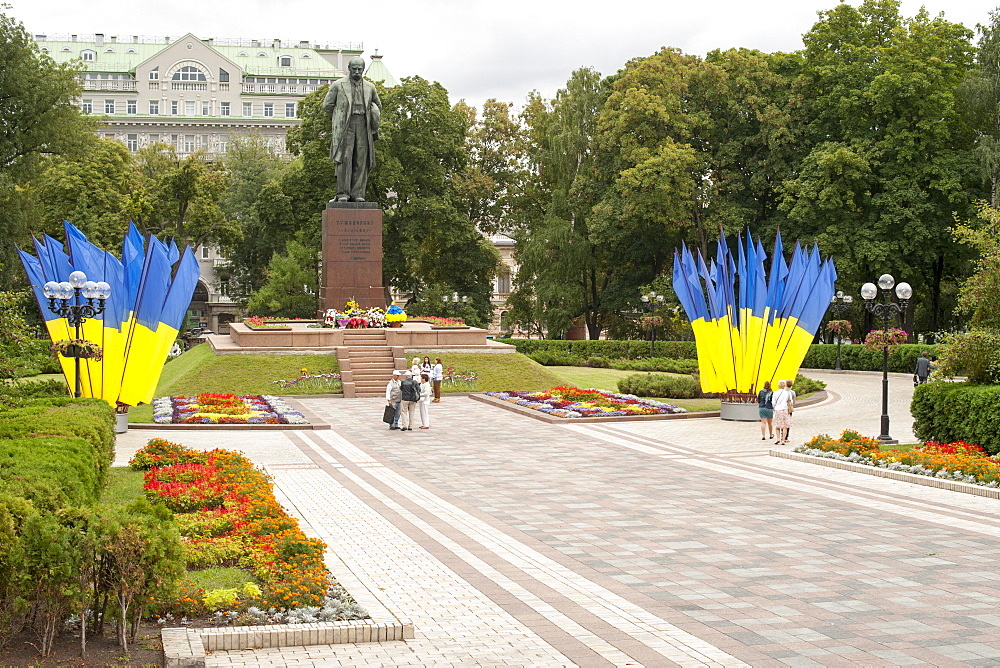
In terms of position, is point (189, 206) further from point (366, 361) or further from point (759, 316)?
point (759, 316)

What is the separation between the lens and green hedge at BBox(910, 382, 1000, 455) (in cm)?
1839

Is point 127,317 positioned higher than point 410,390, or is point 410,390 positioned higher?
point 127,317

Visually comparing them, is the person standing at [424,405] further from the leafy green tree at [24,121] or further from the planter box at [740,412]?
the leafy green tree at [24,121]

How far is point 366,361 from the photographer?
33.4m

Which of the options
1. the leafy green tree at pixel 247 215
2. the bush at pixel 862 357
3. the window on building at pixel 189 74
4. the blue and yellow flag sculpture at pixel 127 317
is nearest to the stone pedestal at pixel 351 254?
the blue and yellow flag sculpture at pixel 127 317

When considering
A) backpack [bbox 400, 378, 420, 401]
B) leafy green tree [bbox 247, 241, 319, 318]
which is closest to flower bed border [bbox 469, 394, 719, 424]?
backpack [bbox 400, 378, 420, 401]

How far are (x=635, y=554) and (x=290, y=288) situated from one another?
51.2m

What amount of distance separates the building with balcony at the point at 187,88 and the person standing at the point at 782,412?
76787mm

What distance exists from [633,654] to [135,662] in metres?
3.51

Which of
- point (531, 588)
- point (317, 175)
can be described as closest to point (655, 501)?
point (531, 588)

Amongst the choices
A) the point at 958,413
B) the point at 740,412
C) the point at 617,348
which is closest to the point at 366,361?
the point at 740,412

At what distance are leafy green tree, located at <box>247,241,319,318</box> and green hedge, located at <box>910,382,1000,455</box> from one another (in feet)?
140

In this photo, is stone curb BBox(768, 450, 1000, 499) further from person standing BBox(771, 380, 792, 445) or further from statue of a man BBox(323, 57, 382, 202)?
statue of a man BBox(323, 57, 382, 202)

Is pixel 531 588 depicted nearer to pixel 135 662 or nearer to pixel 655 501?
pixel 135 662
